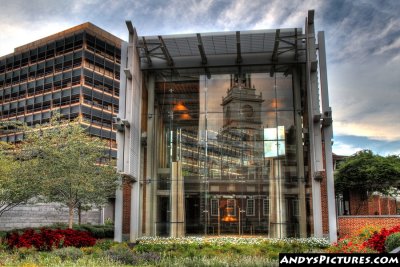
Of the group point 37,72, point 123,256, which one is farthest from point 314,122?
point 37,72

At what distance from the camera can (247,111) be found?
82.8 feet

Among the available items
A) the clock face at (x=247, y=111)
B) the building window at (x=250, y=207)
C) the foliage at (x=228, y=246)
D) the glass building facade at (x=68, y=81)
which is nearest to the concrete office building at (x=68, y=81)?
the glass building facade at (x=68, y=81)

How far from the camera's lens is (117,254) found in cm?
1619

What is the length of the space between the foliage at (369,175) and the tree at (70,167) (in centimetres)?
2342

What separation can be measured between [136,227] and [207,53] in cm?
976

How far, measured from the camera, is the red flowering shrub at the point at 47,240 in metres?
18.9

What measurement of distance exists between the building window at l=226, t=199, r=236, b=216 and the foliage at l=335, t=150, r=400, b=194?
19.3 metres

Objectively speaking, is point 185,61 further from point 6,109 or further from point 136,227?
point 6,109

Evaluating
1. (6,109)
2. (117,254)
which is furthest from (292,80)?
(6,109)

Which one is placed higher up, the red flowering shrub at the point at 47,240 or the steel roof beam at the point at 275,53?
the steel roof beam at the point at 275,53

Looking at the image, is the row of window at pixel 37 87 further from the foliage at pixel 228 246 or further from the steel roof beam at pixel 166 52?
the foliage at pixel 228 246

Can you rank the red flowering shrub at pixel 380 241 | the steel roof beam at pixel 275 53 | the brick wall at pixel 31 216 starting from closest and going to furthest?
1. the red flowering shrub at pixel 380 241
2. the steel roof beam at pixel 275 53
3. the brick wall at pixel 31 216

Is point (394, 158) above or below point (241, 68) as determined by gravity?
below

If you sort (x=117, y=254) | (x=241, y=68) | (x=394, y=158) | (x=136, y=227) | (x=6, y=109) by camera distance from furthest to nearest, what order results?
(x=6, y=109) < (x=394, y=158) < (x=241, y=68) < (x=136, y=227) < (x=117, y=254)
